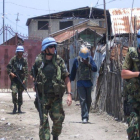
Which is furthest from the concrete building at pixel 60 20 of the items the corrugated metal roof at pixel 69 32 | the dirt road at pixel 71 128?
the dirt road at pixel 71 128

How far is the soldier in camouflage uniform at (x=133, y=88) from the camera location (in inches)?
210

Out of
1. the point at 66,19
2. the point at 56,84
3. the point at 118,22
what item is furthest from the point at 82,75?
the point at 66,19

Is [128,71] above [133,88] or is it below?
above

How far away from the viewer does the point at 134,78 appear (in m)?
5.43

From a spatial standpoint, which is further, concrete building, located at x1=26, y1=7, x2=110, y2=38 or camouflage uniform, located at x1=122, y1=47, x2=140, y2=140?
concrete building, located at x1=26, y1=7, x2=110, y2=38

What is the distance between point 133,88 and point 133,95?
0.33 ft

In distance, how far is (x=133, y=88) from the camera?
5426 mm

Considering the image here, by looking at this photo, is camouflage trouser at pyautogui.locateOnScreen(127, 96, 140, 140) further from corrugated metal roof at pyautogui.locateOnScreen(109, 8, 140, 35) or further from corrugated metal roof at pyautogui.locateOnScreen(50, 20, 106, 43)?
corrugated metal roof at pyautogui.locateOnScreen(50, 20, 106, 43)

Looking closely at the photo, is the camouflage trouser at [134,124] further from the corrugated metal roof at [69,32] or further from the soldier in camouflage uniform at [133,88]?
the corrugated metal roof at [69,32]

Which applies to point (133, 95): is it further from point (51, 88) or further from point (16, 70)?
point (16, 70)

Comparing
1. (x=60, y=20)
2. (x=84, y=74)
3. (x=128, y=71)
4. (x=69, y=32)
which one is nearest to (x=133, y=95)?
(x=128, y=71)

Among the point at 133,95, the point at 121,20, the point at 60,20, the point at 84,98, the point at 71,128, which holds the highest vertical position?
the point at 60,20

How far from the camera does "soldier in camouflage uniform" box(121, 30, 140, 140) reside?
5328 millimetres

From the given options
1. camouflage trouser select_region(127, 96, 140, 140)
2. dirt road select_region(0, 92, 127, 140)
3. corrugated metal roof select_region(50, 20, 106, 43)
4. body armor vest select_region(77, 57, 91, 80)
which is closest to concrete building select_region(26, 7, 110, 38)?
corrugated metal roof select_region(50, 20, 106, 43)
